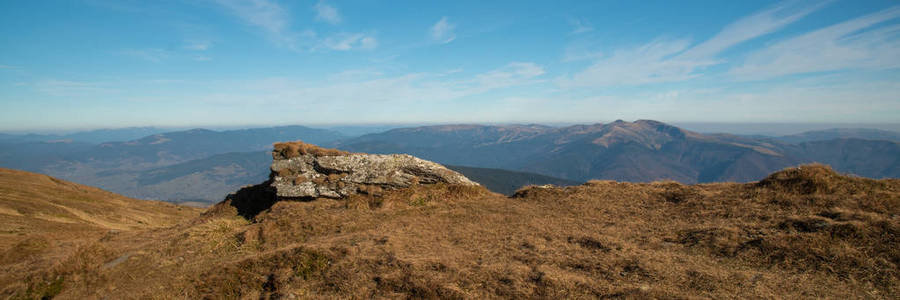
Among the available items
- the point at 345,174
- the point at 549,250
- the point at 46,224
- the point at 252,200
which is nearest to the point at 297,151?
the point at 252,200

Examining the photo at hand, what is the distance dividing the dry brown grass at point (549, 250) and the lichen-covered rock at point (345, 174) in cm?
174

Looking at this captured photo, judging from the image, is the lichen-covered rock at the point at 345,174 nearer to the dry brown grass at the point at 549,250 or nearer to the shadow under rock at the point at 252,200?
the shadow under rock at the point at 252,200

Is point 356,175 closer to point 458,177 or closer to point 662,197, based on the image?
point 458,177

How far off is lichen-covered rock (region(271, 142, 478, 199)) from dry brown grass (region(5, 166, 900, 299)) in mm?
1738

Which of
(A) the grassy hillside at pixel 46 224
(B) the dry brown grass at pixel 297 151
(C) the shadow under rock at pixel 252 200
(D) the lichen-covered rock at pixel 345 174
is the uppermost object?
(B) the dry brown grass at pixel 297 151

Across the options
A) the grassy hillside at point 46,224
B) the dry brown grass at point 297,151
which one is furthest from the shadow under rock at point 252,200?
the grassy hillside at point 46,224

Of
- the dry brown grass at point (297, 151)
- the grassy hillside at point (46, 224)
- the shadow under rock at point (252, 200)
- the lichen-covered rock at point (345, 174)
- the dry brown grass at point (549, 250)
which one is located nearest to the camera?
the dry brown grass at point (549, 250)

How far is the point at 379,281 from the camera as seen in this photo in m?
8.37

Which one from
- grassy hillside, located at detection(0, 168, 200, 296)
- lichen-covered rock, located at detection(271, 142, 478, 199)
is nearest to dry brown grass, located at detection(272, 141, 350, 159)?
lichen-covered rock, located at detection(271, 142, 478, 199)

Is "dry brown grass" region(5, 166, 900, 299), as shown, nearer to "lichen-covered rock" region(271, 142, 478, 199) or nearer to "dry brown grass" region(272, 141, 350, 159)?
"lichen-covered rock" region(271, 142, 478, 199)

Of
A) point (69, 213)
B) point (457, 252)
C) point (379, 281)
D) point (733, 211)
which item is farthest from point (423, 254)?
point (69, 213)

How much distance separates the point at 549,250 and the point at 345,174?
12.2 m

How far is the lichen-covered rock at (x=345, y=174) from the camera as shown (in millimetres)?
16984

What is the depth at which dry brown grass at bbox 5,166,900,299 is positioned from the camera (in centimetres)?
745
